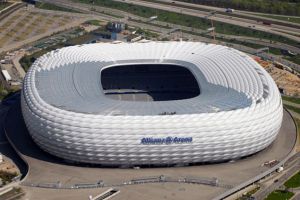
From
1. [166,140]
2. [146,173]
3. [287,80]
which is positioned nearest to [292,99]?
[287,80]

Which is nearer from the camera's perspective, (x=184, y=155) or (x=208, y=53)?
(x=184, y=155)

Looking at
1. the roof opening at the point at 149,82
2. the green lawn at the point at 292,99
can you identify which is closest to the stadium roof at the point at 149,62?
the roof opening at the point at 149,82

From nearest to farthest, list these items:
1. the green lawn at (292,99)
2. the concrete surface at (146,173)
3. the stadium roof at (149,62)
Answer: the concrete surface at (146,173) < the stadium roof at (149,62) < the green lawn at (292,99)

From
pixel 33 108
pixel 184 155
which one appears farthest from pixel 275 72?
pixel 33 108

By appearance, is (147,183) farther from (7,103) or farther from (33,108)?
(7,103)

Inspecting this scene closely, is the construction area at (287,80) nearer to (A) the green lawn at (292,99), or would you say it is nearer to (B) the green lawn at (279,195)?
(A) the green lawn at (292,99)

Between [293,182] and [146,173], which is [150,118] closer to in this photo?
[146,173]
